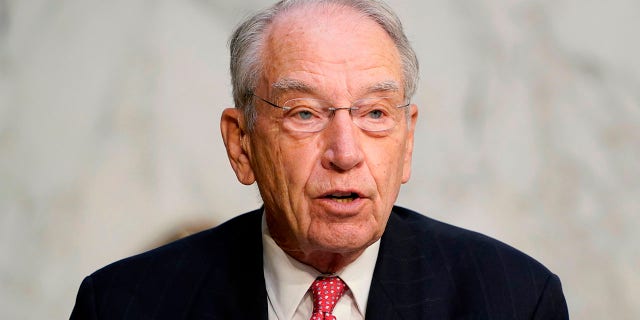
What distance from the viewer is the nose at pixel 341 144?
2.27 m

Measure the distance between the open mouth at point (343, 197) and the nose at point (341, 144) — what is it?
6 centimetres

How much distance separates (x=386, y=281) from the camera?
99.2 inches

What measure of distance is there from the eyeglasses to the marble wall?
94cm

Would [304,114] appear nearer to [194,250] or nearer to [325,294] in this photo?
[325,294]

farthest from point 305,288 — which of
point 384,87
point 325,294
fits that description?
point 384,87

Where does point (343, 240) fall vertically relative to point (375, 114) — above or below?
below

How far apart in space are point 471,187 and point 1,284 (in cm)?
148

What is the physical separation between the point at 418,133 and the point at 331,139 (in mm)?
1025

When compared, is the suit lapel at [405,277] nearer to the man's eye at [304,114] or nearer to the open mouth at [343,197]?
the open mouth at [343,197]

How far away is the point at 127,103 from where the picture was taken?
10.8ft

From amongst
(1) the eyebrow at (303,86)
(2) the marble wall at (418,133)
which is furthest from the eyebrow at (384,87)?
(2) the marble wall at (418,133)

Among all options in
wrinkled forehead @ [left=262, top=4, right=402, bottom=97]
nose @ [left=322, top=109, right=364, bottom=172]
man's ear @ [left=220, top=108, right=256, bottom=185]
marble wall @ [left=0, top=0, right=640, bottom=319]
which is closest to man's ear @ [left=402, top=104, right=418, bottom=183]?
wrinkled forehead @ [left=262, top=4, right=402, bottom=97]

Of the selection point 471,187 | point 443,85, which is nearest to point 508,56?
point 443,85

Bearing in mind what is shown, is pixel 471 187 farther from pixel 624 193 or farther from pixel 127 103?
pixel 127 103
